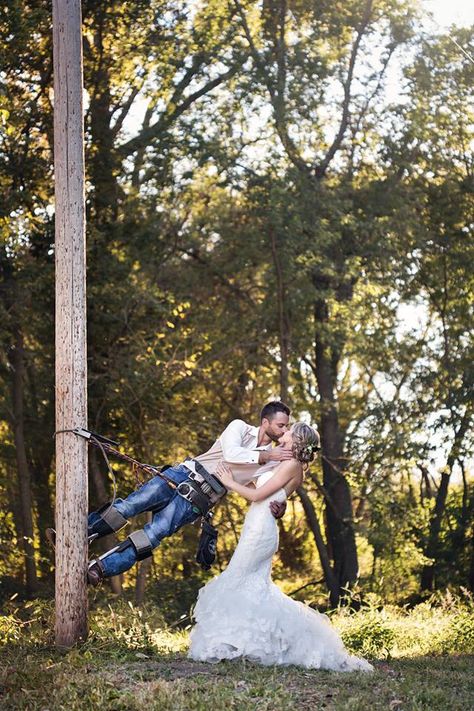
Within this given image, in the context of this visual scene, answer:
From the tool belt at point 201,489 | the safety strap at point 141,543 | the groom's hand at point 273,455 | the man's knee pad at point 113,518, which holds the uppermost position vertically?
the groom's hand at point 273,455

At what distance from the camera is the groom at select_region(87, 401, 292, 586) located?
7848mm

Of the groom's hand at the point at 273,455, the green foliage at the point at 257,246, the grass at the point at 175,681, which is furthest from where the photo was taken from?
the green foliage at the point at 257,246

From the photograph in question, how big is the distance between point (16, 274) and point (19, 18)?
3.78 metres

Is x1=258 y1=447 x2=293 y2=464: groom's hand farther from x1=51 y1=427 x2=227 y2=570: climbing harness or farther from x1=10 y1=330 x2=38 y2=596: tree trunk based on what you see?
x1=10 y1=330 x2=38 y2=596: tree trunk

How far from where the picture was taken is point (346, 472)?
1833 cm

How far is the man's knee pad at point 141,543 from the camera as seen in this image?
7828mm

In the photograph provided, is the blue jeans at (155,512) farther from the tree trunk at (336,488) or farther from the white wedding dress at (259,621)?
the tree trunk at (336,488)

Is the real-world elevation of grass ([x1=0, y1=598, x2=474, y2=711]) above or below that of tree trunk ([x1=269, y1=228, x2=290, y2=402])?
below

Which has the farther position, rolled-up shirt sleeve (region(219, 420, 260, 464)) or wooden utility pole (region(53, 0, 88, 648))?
rolled-up shirt sleeve (region(219, 420, 260, 464))

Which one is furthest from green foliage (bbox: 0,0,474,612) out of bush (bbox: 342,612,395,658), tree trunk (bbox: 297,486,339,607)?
bush (bbox: 342,612,395,658)

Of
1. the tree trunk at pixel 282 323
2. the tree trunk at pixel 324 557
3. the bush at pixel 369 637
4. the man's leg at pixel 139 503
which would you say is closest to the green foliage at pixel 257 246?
the tree trunk at pixel 282 323

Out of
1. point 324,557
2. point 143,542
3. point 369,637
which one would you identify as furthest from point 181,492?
point 324,557

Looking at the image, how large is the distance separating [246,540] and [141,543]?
0.76 meters

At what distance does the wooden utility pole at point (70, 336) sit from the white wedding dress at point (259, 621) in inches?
36.5
